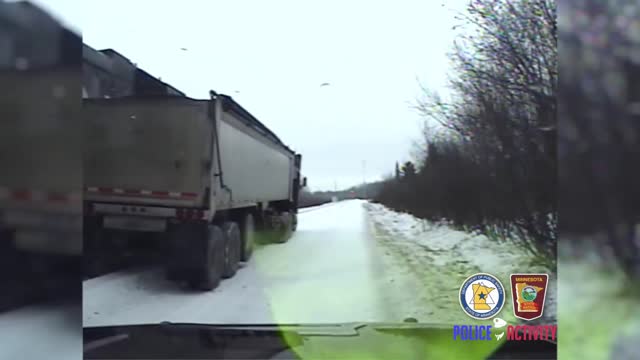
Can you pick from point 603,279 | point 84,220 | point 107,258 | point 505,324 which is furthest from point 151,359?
point 603,279

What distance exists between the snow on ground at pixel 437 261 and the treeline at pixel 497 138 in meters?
0.09

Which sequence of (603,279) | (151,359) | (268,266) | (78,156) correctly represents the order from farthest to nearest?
(268,266) → (603,279) → (151,359) → (78,156)

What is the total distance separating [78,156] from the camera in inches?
103

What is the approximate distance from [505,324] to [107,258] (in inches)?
80.0

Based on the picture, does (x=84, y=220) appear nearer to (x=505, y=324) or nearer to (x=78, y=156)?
(x=78, y=156)

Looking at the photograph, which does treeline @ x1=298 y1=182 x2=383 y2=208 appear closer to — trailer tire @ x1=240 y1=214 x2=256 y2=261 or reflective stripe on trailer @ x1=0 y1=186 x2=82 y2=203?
trailer tire @ x1=240 y1=214 x2=256 y2=261

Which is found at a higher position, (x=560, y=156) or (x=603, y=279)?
(x=560, y=156)

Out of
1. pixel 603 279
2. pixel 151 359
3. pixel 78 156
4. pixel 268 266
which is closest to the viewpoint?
pixel 78 156

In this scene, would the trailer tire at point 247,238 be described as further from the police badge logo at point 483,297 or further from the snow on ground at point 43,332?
the police badge logo at point 483,297

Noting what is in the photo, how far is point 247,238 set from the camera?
154 inches

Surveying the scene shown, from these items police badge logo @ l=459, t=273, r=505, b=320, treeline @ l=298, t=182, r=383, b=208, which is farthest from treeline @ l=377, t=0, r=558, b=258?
police badge logo @ l=459, t=273, r=505, b=320

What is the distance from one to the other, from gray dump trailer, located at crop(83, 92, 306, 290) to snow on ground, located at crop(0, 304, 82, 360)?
0.96 ft

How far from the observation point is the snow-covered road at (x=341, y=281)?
111 inches

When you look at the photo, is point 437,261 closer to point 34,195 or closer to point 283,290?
point 283,290
